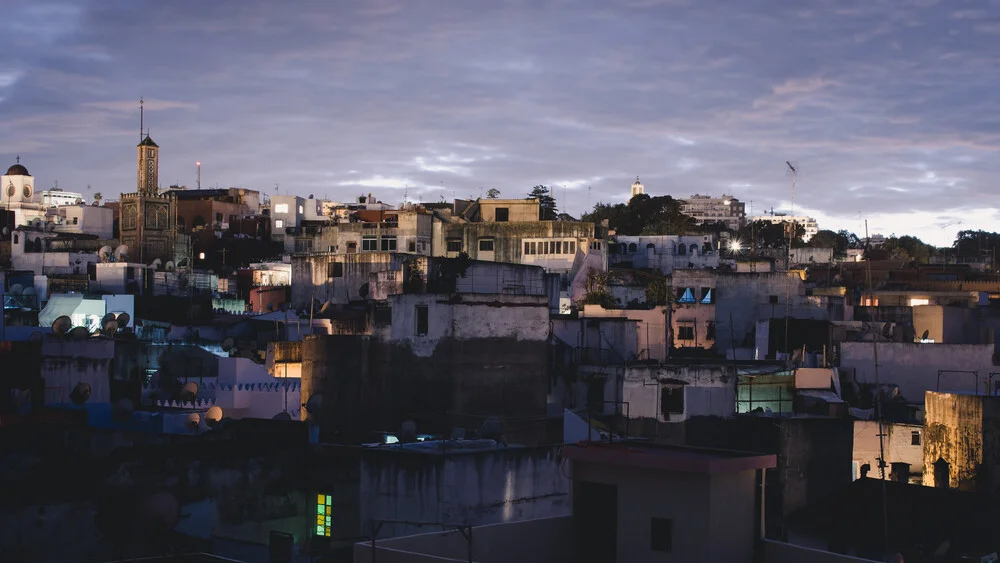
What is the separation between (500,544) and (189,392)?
16746mm

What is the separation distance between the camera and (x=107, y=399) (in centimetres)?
2666

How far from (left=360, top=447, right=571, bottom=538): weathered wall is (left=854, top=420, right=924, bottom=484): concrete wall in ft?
33.8

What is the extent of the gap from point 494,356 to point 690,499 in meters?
14.4

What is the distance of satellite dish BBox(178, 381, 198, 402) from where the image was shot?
27.7m

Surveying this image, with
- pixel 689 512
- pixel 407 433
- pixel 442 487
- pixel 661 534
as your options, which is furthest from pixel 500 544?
pixel 407 433

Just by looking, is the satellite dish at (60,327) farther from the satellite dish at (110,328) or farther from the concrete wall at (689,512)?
the concrete wall at (689,512)

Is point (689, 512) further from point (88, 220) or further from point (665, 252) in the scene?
point (88, 220)

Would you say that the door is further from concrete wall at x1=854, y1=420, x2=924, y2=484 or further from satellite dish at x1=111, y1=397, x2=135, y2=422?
concrete wall at x1=854, y1=420, x2=924, y2=484

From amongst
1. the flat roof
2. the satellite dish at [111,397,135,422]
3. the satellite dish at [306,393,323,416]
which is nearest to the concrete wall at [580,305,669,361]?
the satellite dish at [306,393,323,416]

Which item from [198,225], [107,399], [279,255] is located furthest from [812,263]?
[107,399]

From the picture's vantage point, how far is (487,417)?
1026 inches

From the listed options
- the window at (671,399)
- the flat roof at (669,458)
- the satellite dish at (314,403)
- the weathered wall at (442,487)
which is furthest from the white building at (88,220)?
the flat roof at (669,458)

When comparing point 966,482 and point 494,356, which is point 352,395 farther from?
point 966,482

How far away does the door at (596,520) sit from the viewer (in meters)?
12.7
